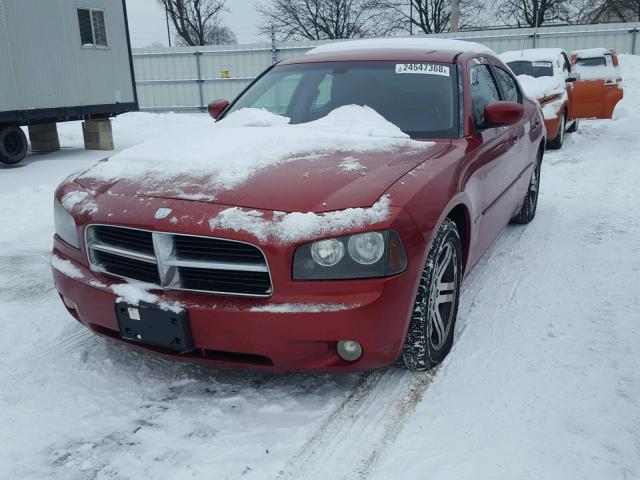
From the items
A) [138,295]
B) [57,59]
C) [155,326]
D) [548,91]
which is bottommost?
[155,326]

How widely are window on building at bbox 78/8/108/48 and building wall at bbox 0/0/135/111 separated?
0.11m

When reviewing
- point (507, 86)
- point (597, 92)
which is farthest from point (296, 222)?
point (597, 92)

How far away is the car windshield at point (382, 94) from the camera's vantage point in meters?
3.54

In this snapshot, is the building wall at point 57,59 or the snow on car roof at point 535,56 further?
the snow on car roof at point 535,56

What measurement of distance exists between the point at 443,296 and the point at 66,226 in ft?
6.35

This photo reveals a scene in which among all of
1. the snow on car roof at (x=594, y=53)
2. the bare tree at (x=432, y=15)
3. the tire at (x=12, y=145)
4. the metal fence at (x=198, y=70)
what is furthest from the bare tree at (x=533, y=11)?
the tire at (x=12, y=145)

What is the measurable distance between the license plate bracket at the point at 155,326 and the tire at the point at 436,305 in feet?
3.31

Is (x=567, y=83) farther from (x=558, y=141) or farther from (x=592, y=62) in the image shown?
(x=592, y=62)

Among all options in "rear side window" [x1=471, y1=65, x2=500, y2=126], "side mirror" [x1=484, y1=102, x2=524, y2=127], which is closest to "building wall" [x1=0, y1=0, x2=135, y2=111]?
"rear side window" [x1=471, y1=65, x2=500, y2=126]

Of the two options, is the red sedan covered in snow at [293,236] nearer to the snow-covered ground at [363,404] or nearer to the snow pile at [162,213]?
the snow pile at [162,213]

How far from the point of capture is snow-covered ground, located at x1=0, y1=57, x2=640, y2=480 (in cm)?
223

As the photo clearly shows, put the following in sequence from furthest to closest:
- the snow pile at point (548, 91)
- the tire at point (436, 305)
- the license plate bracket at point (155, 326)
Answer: the snow pile at point (548, 91)
the tire at point (436, 305)
the license plate bracket at point (155, 326)

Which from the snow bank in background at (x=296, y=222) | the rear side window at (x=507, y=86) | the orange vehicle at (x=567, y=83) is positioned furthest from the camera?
the orange vehicle at (x=567, y=83)

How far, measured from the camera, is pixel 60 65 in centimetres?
1120
